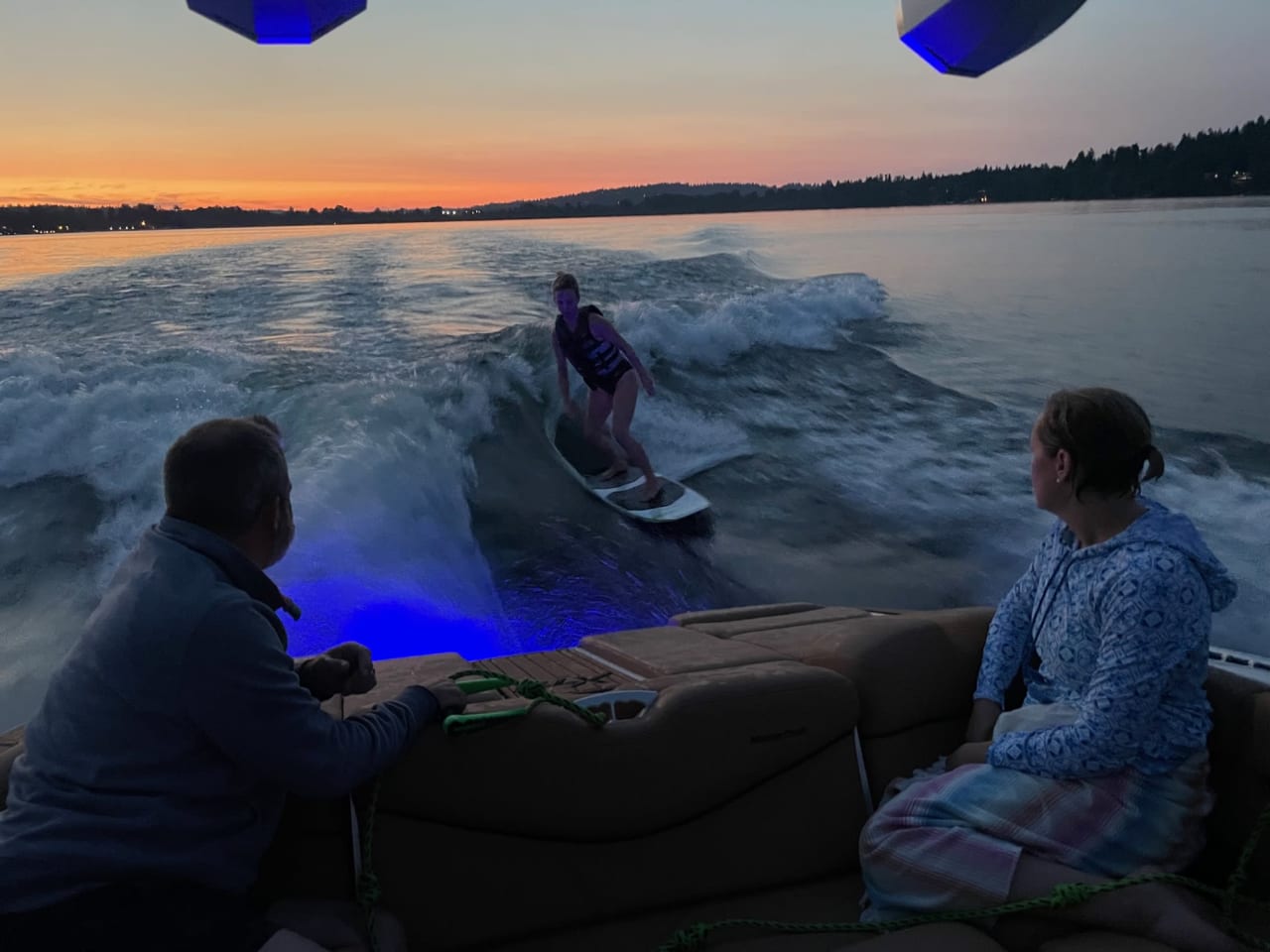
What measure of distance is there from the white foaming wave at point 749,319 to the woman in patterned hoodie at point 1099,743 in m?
5.63

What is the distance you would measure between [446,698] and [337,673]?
0.16 meters

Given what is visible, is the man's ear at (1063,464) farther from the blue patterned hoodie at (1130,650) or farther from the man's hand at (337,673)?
the man's hand at (337,673)

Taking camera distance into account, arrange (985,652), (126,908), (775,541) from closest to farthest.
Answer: (126,908), (985,652), (775,541)

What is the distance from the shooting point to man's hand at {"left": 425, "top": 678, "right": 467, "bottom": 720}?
1420 mm

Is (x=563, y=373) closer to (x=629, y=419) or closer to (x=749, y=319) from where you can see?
(x=629, y=419)

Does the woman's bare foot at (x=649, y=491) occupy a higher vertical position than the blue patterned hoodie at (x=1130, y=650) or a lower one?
lower

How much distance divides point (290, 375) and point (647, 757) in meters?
4.43

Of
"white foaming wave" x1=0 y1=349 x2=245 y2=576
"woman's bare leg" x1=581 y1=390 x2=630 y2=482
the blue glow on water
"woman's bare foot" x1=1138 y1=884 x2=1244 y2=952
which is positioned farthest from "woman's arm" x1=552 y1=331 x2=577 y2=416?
"woman's bare foot" x1=1138 y1=884 x2=1244 y2=952

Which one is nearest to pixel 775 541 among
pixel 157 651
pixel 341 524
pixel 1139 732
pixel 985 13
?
pixel 341 524

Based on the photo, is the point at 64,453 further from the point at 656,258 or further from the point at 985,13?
the point at 656,258

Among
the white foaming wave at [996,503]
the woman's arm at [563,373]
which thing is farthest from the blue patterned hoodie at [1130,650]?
the woman's arm at [563,373]

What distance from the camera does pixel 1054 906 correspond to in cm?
133

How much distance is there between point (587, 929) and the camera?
5.20ft

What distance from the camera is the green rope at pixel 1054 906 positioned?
4.32 feet
